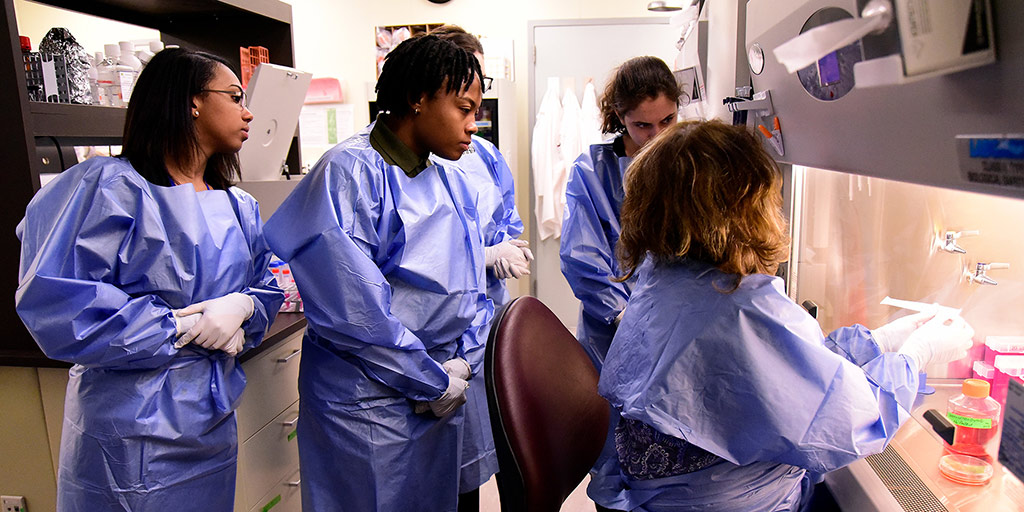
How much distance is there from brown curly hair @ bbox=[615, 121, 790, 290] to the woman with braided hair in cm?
60

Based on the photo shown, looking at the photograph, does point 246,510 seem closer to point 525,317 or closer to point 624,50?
point 525,317

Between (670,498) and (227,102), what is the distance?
4.03ft

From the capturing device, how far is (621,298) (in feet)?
5.72

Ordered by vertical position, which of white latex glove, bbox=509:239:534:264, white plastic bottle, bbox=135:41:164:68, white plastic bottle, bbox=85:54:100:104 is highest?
white plastic bottle, bbox=135:41:164:68

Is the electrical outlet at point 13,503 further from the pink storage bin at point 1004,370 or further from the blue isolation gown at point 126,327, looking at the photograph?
the pink storage bin at point 1004,370

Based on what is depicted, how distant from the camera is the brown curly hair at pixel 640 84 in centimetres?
169

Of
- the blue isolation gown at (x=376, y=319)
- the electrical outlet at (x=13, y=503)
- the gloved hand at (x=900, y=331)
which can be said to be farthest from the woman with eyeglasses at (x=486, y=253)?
the electrical outlet at (x=13, y=503)

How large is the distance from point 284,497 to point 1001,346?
182cm

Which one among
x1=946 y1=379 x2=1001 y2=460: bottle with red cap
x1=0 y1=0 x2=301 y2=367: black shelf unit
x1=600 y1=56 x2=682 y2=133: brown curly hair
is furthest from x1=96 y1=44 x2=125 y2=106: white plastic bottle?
x1=946 y1=379 x2=1001 y2=460: bottle with red cap

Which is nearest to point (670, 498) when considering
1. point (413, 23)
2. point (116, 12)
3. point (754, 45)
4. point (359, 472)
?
point (359, 472)

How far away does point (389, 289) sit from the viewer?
137 centimetres

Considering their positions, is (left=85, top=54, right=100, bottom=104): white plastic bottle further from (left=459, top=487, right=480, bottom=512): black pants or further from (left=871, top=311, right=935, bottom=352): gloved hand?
(left=871, top=311, right=935, bottom=352): gloved hand

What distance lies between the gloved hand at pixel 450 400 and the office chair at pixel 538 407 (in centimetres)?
31

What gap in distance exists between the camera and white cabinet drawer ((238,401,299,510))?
170 cm
